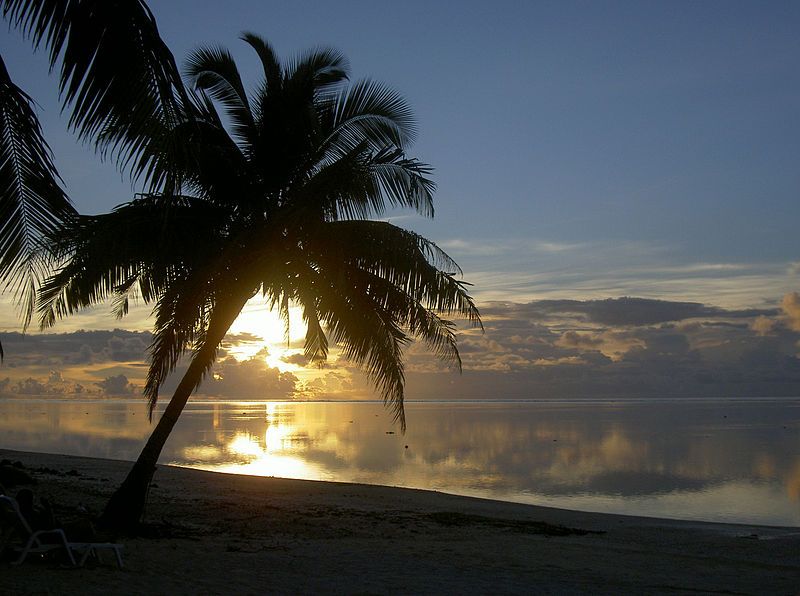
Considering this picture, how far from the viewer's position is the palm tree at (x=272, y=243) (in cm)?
1121

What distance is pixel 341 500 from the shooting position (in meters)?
19.0

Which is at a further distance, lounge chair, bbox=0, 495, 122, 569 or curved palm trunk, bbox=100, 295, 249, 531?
curved palm trunk, bbox=100, 295, 249, 531

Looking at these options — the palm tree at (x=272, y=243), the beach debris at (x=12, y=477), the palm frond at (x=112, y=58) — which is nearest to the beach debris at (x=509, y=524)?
the palm tree at (x=272, y=243)

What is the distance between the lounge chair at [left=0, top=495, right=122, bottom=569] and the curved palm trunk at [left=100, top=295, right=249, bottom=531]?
2669 mm

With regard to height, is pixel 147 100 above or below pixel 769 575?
above

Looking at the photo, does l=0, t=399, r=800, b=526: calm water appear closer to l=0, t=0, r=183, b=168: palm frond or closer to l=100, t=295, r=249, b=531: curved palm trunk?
l=100, t=295, r=249, b=531: curved palm trunk

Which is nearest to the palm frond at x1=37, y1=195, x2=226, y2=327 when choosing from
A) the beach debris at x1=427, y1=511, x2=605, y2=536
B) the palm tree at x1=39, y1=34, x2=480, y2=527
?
the palm tree at x1=39, y1=34, x2=480, y2=527

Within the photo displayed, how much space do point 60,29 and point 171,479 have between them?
18959mm

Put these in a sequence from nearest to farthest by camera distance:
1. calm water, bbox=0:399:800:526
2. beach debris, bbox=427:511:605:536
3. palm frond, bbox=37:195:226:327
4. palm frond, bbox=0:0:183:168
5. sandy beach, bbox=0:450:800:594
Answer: palm frond, bbox=0:0:183:168 → sandy beach, bbox=0:450:800:594 → palm frond, bbox=37:195:226:327 → beach debris, bbox=427:511:605:536 → calm water, bbox=0:399:800:526

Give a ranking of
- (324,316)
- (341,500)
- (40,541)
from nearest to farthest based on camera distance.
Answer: (40,541)
(324,316)
(341,500)

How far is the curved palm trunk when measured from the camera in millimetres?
10969

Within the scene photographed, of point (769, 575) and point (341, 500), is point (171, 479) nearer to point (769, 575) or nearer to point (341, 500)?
point (341, 500)

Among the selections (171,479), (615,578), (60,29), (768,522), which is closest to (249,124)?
(60,29)

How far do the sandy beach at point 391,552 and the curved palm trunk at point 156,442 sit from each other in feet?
1.56
